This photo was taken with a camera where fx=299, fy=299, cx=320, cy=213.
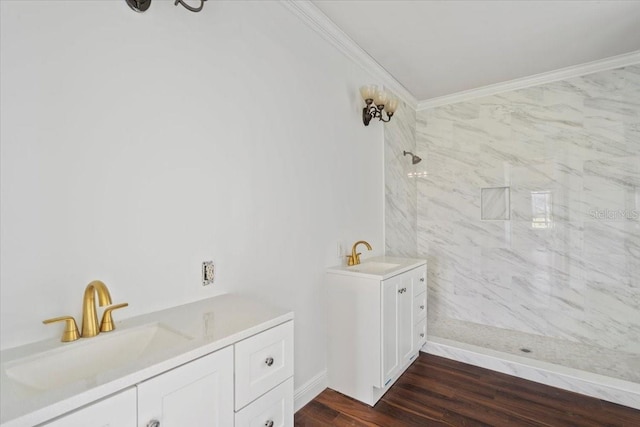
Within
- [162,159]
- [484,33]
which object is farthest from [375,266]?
[484,33]

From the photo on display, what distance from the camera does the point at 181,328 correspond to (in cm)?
104

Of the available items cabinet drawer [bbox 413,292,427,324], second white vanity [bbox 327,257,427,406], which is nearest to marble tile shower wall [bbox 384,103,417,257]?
cabinet drawer [bbox 413,292,427,324]

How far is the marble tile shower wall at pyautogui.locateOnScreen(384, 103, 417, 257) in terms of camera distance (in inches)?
117

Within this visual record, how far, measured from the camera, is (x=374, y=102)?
246cm

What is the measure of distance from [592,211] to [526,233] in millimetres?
542

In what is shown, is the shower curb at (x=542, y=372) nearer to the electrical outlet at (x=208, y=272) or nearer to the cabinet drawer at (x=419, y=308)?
the cabinet drawer at (x=419, y=308)

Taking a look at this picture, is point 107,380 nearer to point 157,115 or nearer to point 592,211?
point 157,115

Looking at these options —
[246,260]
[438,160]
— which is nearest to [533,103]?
[438,160]

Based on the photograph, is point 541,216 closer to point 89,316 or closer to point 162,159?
point 162,159

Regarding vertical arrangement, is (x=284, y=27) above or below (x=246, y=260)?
above

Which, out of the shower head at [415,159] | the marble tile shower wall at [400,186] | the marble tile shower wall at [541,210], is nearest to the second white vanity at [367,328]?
the marble tile shower wall at [400,186]

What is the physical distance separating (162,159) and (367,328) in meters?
1.55

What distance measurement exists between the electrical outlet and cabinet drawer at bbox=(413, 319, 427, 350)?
1.71 metres

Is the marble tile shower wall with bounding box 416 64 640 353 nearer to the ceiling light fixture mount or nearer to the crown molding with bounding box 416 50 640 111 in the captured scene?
the crown molding with bounding box 416 50 640 111
